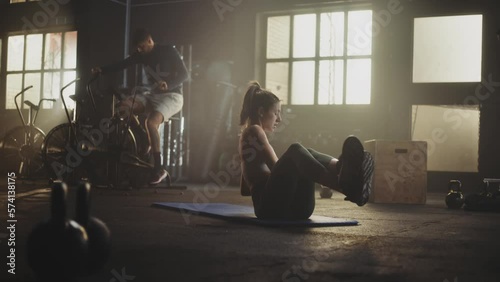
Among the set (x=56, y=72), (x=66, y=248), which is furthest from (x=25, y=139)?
(x=66, y=248)

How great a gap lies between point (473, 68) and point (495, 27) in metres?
0.57

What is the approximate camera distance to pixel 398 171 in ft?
20.4

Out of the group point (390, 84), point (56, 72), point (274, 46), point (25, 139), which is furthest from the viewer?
point (56, 72)

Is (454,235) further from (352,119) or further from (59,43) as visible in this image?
(59,43)

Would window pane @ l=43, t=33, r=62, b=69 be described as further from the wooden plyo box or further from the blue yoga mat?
the blue yoga mat

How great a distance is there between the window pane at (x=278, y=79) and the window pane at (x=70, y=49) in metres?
3.19

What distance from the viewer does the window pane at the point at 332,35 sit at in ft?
28.7

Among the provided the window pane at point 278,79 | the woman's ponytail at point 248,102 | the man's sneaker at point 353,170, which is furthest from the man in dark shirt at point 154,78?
the man's sneaker at point 353,170

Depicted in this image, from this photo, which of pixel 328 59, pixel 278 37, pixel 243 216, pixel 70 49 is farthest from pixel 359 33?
pixel 243 216

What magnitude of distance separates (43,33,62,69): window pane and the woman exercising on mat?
23.5 feet

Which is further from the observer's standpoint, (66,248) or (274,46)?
(274,46)

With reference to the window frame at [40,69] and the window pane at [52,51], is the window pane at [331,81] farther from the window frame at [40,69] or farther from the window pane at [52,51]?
the window pane at [52,51]

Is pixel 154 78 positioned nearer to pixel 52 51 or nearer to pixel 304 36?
pixel 304 36

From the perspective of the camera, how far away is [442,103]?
8367 millimetres
